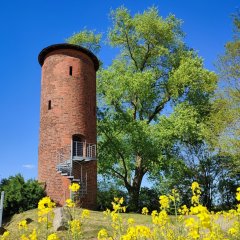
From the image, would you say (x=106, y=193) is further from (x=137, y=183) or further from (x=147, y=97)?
(x=147, y=97)

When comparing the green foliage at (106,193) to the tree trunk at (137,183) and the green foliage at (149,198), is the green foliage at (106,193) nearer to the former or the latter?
the tree trunk at (137,183)

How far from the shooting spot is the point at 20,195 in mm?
21094

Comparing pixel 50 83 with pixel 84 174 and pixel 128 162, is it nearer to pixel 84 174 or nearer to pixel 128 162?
pixel 84 174

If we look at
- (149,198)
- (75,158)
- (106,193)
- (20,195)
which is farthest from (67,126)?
(149,198)

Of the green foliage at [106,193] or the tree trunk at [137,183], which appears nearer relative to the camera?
the green foliage at [106,193]

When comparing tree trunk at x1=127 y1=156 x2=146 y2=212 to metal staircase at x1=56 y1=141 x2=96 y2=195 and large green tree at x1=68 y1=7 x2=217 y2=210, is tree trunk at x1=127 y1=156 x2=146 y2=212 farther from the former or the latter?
metal staircase at x1=56 y1=141 x2=96 y2=195

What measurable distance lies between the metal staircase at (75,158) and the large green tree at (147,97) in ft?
11.6

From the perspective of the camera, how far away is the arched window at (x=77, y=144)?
23730 millimetres

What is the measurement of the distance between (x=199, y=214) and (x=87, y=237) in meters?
9.23

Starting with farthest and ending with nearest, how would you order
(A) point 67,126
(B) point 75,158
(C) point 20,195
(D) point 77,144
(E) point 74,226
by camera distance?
(D) point 77,144 < (A) point 67,126 < (B) point 75,158 < (C) point 20,195 < (E) point 74,226

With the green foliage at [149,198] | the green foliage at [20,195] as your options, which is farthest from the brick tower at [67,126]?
the green foliage at [149,198]

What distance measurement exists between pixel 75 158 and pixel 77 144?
1.10m

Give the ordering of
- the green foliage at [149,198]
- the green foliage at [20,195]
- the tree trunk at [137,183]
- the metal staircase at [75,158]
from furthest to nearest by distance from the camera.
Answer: the green foliage at [149,198]
the tree trunk at [137,183]
the metal staircase at [75,158]
the green foliage at [20,195]

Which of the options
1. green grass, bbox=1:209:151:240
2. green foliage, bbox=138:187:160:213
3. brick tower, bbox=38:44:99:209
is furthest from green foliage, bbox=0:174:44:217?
green foliage, bbox=138:187:160:213
